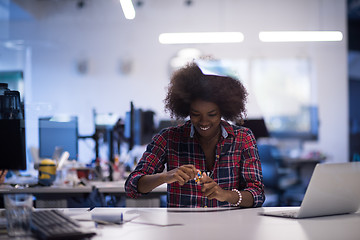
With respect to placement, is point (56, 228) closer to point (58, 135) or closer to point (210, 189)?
point (210, 189)

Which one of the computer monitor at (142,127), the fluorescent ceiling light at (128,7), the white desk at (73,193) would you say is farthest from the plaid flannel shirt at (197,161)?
the computer monitor at (142,127)

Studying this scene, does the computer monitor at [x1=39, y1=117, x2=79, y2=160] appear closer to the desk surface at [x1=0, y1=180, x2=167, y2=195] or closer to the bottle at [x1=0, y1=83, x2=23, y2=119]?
the desk surface at [x1=0, y1=180, x2=167, y2=195]

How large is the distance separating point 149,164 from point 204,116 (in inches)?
13.4

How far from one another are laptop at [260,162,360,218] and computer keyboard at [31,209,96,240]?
0.74 m

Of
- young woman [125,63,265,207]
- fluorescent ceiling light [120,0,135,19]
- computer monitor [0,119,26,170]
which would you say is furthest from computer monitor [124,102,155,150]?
computer monitor [0,119,26,170]

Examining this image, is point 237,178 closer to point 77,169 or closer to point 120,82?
point 77,169

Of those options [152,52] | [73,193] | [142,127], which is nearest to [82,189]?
[73,193]

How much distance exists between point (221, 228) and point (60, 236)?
51 cm

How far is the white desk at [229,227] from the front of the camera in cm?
131

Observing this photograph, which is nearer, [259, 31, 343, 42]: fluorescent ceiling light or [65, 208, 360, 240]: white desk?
[65, 208, 360, 240]: white desk

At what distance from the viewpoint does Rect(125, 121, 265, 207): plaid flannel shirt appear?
205cm

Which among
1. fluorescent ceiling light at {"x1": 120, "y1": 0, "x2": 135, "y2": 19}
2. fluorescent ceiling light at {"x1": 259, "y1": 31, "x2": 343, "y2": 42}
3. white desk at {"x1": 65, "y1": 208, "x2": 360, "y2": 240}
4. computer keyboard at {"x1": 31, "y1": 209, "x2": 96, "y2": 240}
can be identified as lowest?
white desk at {"x1": 65, "y1": 208, "x2": 360, "y2": 240}

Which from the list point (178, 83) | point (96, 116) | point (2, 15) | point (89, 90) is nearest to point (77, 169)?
point (96, 116)

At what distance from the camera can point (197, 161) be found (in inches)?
83.8
